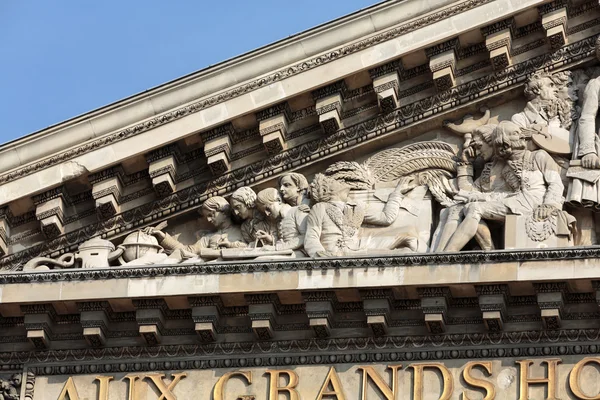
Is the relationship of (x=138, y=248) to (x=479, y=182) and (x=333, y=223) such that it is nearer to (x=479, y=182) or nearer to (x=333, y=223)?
(x=333, y=223)

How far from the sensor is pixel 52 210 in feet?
100

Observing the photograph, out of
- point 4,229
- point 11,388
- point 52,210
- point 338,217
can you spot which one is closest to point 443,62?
point 338,217

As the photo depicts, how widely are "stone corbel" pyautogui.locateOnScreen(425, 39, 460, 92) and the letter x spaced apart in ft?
12.8

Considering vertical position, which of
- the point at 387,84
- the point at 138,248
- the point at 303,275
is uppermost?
the point at 387,84

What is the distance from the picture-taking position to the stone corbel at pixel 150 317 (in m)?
29.4

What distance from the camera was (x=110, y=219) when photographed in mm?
30531

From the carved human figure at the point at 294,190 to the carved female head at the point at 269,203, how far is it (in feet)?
0.28

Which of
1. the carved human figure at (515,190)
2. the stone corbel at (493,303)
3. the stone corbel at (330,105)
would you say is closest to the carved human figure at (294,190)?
the stone corbel at (330,105)

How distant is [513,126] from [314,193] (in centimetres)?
206

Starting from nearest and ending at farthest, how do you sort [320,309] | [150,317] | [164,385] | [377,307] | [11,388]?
[377,307]
[320,309]
[164,385]
[150,317]
[11,388]

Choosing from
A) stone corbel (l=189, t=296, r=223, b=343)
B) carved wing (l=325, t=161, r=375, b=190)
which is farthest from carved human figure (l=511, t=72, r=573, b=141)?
stone corbel (l=189, t=296, r=223, b=343)

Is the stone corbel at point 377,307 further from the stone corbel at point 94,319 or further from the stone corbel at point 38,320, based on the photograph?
the stone corbel at point 38,320

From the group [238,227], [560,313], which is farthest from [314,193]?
[560,313]

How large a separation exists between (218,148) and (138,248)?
127 centimetres
